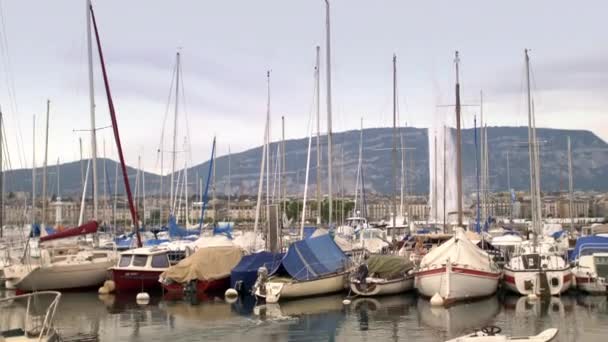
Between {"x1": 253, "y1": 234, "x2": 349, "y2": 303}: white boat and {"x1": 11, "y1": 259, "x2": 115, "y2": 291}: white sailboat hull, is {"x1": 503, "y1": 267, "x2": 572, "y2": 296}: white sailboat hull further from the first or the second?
{"x1": 11, "y1": 259, "x2": 115, "y2": 291}: white sailboat hull

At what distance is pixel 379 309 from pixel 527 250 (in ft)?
35.6

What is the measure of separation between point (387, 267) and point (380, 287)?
1.32m

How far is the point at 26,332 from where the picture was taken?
1877 cm

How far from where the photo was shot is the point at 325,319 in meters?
30.7

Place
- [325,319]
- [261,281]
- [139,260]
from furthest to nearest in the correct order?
[139,260] → [261,281] → [325,319]

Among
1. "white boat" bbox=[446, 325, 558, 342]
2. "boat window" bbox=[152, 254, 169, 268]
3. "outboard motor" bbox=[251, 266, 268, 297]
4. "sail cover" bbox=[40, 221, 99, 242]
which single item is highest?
"sail cover" bbox=[40, 221, 99, 242]

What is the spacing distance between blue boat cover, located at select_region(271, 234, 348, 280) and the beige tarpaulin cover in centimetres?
462

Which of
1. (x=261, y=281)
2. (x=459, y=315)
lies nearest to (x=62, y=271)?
(x=261, y=281)

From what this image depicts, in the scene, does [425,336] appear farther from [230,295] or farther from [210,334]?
[230,295]

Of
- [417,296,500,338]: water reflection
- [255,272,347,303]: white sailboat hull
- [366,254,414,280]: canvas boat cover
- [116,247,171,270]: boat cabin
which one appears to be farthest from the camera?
[116,247,171,270]: boat cabin

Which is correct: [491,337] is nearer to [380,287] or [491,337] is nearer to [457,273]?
[457,273]

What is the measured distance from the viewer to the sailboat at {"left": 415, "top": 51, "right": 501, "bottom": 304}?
112 feet

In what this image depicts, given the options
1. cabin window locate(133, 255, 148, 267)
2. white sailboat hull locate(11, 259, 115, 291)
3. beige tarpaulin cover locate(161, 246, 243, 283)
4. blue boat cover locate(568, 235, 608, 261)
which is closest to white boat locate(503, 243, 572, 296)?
blue boat cover locate(568, 235, 608, 261)

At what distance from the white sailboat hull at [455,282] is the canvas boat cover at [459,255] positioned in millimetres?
410
